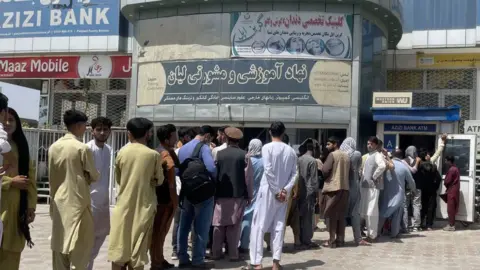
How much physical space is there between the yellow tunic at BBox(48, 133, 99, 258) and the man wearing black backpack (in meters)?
1.70

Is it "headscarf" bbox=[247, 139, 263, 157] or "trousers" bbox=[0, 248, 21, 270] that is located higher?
"headscarf" bbox=[247, 139, 263, 157]

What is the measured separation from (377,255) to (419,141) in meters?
7.24

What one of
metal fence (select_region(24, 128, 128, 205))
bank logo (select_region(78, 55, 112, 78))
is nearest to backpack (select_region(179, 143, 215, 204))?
metal fence (select_region(24, 128, 128, 205))

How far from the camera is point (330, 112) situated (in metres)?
14.4

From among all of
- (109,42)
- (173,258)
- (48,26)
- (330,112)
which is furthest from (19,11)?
(173,258)

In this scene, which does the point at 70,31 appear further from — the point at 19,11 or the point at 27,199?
the point at 27,199

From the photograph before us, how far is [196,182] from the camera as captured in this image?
261 inches

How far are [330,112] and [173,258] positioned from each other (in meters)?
7.88

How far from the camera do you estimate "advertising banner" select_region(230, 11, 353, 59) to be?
14414 millimetres

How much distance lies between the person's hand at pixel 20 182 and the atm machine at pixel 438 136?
922 centimetres

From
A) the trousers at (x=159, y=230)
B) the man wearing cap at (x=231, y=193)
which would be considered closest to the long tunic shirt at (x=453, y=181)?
the man wearing cap at (x=231, y=193)

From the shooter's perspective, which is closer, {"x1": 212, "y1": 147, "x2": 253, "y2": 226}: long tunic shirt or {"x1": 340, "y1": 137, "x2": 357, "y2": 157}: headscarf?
{"x1": 212, "y1": 147, "x2": 253, "y2": 226}: long tunic shirt

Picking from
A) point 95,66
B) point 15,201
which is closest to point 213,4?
point 95,66

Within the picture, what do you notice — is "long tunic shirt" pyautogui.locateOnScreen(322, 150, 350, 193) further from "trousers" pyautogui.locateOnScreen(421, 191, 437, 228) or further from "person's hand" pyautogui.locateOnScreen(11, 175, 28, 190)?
"person's hand" pyautogui.locateOnScreen(11, 175, 28, 190)
